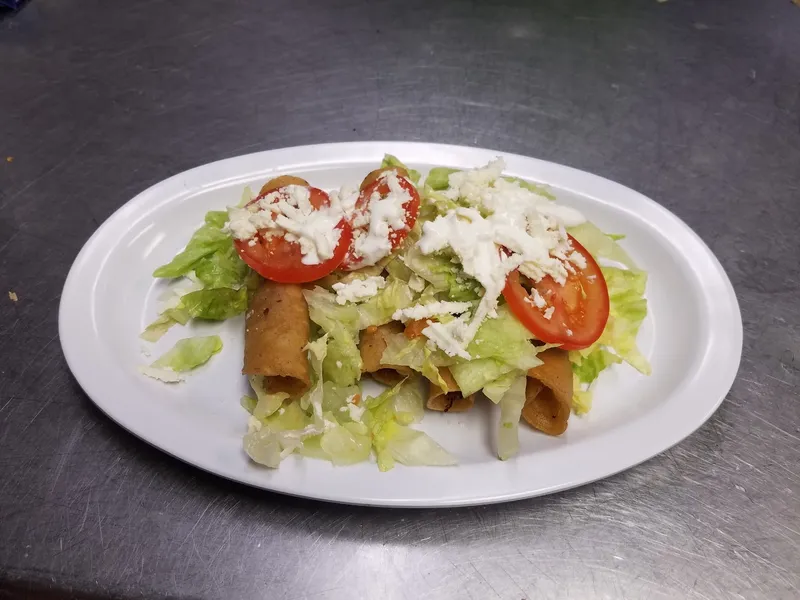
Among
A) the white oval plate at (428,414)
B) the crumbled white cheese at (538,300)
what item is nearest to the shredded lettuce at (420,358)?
the white oval plate at (428,414)

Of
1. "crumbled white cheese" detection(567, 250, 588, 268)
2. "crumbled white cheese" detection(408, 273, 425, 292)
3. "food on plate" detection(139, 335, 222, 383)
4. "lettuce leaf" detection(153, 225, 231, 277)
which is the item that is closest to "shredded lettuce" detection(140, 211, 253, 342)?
"lettuce leaf" detection(153, 225, 231, 277)

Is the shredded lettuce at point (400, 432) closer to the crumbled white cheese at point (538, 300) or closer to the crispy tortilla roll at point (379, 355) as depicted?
the crispy tortilla roll at point (379, 355)

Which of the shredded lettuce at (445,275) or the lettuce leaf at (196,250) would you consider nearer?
the shredded lettuce at (445,275)

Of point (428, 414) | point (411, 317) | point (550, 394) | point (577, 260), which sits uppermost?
point (577, 260)

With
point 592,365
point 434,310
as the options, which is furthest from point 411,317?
point 592,365

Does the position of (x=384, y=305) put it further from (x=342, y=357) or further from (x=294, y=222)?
(x=294, y=222)

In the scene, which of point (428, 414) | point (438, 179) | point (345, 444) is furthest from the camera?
point (438, 179)
